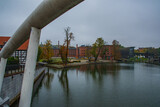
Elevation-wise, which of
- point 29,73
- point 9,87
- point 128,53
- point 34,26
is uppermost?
point 128,53

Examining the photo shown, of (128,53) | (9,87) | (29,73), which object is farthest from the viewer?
(128,53)

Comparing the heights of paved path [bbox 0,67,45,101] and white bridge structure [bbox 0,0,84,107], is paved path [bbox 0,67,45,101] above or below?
below

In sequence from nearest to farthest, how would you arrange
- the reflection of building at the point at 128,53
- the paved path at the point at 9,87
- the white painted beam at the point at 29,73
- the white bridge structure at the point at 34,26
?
the white bridge structure at the point at 34,26
the white painted beam at the point at 29,73
the paved path at the point at 9,87
the reflection of building at the point at 128,53

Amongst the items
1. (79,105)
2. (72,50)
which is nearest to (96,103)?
(79,105)

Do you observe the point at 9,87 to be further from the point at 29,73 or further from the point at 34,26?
the point at 34,26

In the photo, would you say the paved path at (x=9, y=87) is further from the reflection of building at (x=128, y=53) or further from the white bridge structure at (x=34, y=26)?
the reflection of building at (x=128, y=53)

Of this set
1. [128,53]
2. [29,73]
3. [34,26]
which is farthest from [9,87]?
[128,53]

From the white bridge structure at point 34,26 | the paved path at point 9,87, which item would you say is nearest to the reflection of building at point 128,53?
the paved path at point 9,87

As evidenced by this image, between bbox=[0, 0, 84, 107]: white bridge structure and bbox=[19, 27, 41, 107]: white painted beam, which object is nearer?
bbox=[0, 0, 84, 107]: white bridge structure

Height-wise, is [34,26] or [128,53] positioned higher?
[128,53]

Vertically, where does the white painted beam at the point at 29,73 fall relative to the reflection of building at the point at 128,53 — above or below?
below

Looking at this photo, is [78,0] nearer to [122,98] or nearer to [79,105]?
[79,105]

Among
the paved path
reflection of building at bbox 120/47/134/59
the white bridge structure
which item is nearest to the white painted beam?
the white bridge structure

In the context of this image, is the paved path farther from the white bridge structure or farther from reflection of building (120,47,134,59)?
reflection of building (120,47,134,59)
